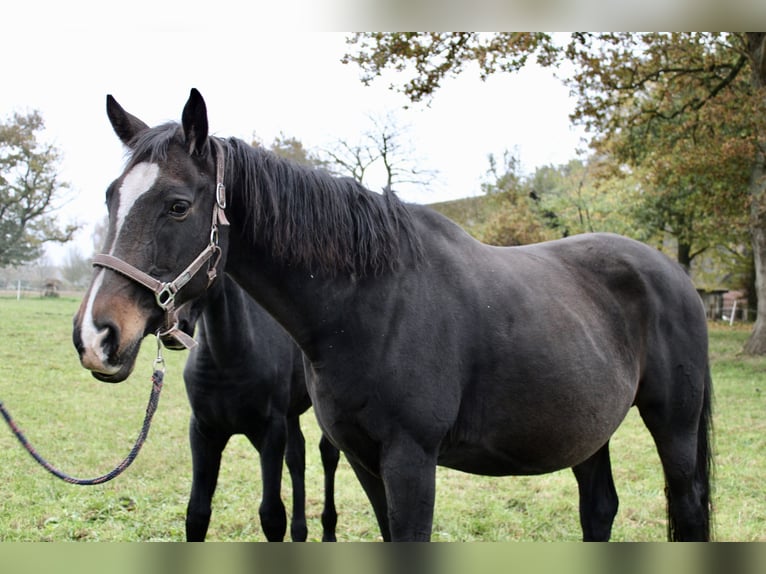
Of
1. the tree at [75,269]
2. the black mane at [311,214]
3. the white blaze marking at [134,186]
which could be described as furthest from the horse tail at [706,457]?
the tree at [75,269]

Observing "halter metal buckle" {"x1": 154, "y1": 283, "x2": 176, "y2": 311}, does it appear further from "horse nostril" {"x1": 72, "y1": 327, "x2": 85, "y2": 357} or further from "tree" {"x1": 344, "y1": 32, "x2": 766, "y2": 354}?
"tree" {"x1": 344, "y1": 32, "x2": 766, "y2": 354}

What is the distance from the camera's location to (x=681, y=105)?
9359 mm

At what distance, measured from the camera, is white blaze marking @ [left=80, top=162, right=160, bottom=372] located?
5.00ft

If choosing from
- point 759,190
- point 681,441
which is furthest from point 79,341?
point 759,190

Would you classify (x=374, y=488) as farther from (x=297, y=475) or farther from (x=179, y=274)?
(x=297, y=475)

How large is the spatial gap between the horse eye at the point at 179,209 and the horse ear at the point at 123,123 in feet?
0.97

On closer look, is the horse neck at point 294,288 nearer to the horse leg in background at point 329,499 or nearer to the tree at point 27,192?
the horse leg in background at point 329,499

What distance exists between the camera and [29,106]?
3.75 m

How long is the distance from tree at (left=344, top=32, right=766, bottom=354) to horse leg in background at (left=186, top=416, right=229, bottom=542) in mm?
3880

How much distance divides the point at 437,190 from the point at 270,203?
2.63m

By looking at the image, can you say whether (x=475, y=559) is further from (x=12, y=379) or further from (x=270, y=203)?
(x=12, y=379)

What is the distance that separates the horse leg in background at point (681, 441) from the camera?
8.57 feet

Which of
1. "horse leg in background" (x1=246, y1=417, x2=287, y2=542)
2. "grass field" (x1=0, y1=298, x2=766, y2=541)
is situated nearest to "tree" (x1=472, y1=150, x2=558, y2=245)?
"grass field" (x1=0, y1=298, x2=766, y2=541)

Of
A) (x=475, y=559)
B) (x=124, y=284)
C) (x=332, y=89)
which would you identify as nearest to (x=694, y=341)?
(x=475, y=559)
